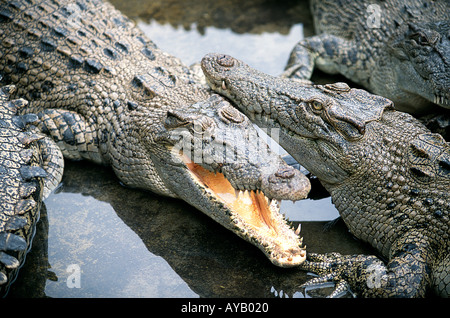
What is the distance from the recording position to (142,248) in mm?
3609

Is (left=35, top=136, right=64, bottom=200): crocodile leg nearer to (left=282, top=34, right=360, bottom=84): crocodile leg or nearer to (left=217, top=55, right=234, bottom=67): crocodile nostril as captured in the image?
(left=217, top=55, right=234, bottom=67): crocodile nostril

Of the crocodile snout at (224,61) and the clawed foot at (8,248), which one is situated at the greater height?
the crocodile snout at (224,61)

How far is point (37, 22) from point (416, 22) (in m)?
3.62

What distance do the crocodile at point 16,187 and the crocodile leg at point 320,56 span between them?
8.86ft

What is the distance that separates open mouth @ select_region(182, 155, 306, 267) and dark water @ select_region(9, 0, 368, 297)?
0.19 m

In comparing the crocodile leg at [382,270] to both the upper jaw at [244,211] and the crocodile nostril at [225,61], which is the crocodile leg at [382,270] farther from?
the crocodile nostril at [225,61]

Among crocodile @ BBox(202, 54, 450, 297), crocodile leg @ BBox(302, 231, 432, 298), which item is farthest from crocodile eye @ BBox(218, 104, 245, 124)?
crocodile leg @ BBox(302, 231, 432, 298)

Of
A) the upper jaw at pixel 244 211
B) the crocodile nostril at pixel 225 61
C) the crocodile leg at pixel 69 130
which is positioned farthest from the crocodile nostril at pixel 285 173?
the crocodile leg at pixel 69 130

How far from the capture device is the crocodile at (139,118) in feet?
11.1

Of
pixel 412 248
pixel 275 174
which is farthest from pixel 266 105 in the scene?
pixel 412 248

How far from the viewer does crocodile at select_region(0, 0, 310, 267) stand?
339 centimetres

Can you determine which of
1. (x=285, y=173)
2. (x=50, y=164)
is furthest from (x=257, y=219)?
(x=50, y=164)

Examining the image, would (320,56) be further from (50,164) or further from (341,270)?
(50,164)

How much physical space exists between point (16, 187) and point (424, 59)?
3509 mm
